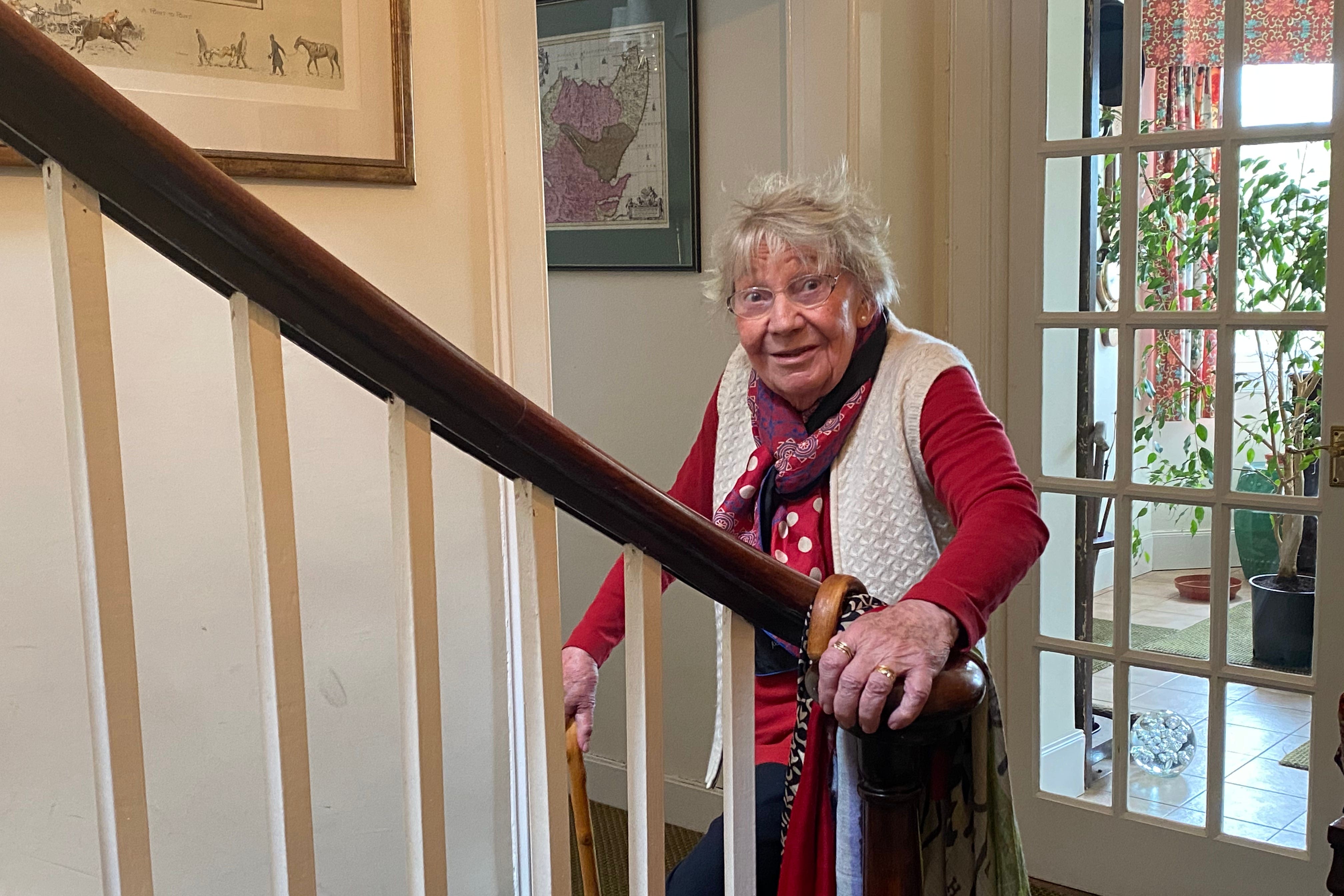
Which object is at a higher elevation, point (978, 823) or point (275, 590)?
point (275, 590)

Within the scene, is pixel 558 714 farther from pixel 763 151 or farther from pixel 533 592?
pixel 763 151

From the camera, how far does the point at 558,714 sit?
3.17 feet

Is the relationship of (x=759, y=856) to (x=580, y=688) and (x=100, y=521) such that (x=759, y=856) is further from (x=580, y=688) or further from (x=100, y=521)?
(x=100, y=521)

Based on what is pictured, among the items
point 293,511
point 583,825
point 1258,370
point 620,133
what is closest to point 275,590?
point 293,511

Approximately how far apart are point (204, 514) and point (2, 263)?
0.38 meters

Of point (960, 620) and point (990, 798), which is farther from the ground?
point (960, 620)

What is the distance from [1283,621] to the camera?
255cm

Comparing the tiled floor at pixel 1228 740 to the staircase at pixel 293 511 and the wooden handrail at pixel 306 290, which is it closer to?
the staircase at pixel 293 511

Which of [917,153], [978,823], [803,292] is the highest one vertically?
[917,153]

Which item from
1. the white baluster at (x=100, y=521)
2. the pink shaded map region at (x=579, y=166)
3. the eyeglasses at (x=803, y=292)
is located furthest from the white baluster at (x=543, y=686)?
the pink shaded map region at (x=579, y=166)

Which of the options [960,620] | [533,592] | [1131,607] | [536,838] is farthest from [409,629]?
[1131,607]

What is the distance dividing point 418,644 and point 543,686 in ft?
0.41

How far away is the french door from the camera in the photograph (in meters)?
2.47

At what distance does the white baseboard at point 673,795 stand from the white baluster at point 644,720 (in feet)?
6.78
